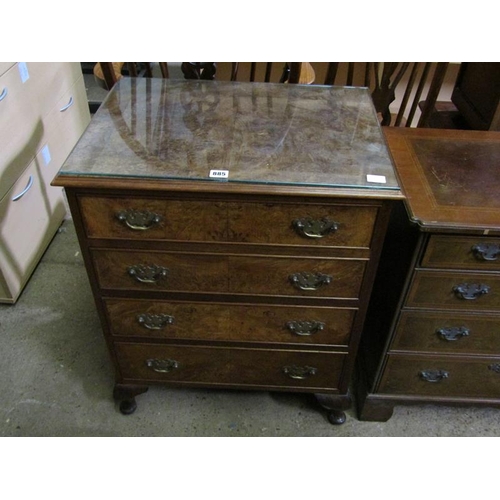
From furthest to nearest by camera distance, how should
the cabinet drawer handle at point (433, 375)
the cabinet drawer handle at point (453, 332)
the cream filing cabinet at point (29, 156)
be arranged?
the cream filing cabinet at point (29, 156), the cabinet drawer handle at point (433, 375), the cabinet drawer handle at point (453, 332)

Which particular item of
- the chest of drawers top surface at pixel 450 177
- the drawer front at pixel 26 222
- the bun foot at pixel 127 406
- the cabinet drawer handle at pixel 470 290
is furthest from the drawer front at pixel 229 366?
the drawer front at pixel 26 222

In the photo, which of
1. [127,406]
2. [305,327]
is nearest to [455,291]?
[305,327]

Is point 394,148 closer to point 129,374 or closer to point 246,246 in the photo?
point 246,246

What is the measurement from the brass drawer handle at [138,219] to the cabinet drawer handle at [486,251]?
2.32 ft

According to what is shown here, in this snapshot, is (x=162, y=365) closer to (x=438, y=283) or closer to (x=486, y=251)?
(x=438, y=283)

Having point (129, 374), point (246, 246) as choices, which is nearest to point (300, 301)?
point (246, 246)

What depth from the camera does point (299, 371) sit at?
1263 millimetres

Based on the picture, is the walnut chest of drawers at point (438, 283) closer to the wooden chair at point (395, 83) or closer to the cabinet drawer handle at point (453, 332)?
the cabinet drawer handle at point (453, 332)

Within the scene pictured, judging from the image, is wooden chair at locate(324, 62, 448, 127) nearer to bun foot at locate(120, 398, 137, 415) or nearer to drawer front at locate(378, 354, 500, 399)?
drawer front at locate(378, 354, 500, 399)

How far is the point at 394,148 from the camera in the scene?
45.5 inches

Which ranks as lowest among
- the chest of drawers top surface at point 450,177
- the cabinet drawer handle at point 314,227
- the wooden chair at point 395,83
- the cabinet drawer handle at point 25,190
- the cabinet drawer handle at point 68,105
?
the cabinet drawer handle at point 25,190

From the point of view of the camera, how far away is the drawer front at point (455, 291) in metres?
1.04

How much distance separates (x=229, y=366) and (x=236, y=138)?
2.11ft

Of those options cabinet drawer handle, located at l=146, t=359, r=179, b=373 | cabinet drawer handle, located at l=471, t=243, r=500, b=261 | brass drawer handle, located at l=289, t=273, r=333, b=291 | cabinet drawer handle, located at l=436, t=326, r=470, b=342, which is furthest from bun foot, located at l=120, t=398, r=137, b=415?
cabinet drawer handle, located at l=471, t=243, r=500, b=261
